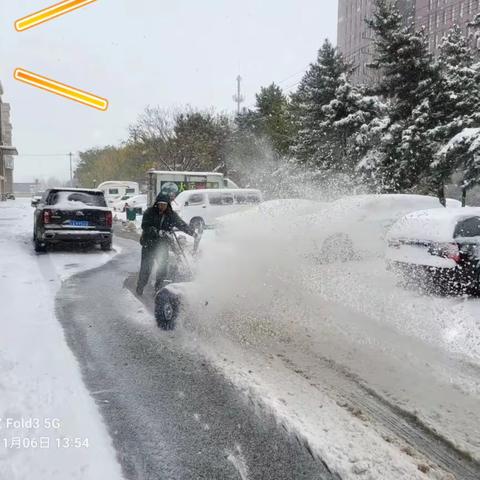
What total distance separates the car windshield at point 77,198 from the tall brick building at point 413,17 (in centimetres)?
4807

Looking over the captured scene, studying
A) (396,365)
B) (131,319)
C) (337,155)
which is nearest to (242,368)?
(396,365)

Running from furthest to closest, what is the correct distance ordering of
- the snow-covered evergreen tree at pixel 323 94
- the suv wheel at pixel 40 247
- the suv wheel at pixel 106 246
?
the snow-covered evergreen tree at pixel 323 94 < the suv wheel at pixel 106 246 < the suv wheel at pixel 40 247

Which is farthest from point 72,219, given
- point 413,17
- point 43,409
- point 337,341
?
point 413,17

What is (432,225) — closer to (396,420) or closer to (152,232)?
(152,232)

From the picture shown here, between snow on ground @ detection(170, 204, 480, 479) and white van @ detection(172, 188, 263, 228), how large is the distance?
10878mm

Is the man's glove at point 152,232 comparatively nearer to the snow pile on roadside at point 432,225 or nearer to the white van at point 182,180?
the snow pile on roadside at point 432,225

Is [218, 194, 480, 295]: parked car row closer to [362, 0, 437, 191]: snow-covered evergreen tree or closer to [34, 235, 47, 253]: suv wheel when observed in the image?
[34, 235, 47, 253]: suv wheel

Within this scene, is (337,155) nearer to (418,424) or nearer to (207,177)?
(207,177)

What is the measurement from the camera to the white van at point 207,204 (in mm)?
19862

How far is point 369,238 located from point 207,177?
21.7 metres

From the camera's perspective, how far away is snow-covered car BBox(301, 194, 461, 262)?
9625 millimetres

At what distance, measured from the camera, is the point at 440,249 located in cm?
680

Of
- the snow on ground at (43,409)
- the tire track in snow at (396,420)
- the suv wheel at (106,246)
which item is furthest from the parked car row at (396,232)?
the snow on ground at (43,409)

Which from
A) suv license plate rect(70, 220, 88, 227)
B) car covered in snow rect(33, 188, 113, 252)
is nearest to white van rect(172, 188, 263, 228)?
car covered in snow rect(33, 188, 113, 252)
